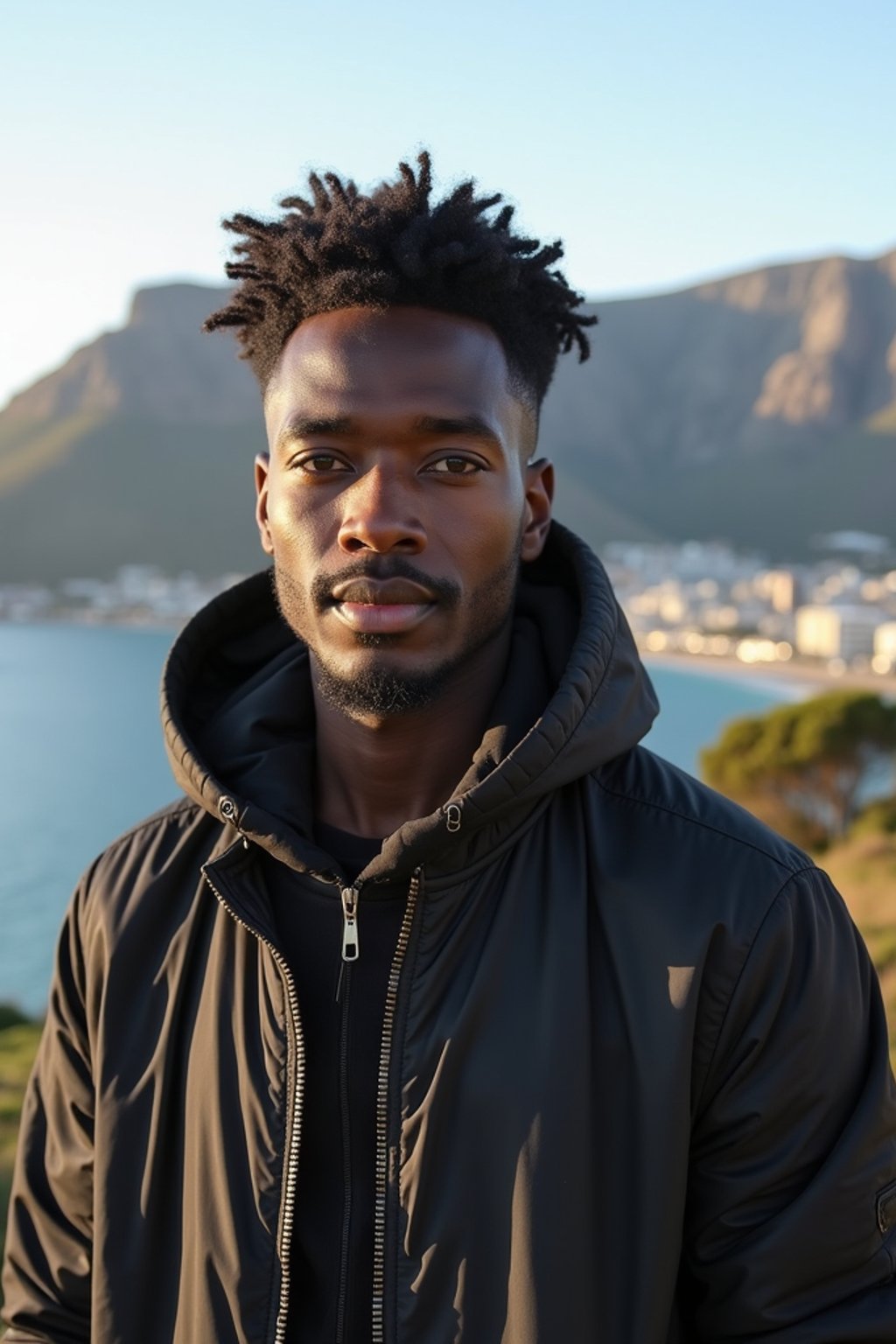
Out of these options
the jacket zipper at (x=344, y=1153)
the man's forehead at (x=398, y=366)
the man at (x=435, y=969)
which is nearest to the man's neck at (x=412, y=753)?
the man at (x=435, y=969)

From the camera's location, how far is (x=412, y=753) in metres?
1.77

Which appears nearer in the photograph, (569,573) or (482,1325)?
(482,1325)

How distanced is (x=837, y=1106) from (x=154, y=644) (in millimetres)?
86515

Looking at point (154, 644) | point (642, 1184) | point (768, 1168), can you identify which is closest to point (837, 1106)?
point (768, 1168)

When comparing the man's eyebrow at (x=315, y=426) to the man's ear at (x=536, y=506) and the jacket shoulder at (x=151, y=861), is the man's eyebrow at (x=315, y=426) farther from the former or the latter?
the jacket shoulder at (x=151, y=861)

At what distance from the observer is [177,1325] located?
155 centimetres

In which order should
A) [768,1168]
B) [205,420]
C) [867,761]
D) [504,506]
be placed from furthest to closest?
[205,420] → [867,761] → [504,506] → [768,1168]

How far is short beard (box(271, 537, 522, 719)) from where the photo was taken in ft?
5.40

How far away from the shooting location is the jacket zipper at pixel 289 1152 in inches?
58.1

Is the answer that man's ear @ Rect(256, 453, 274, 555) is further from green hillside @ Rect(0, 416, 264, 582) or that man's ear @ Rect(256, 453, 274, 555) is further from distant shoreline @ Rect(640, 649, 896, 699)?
green hillside @ Rect(0, 416, 264, 582)

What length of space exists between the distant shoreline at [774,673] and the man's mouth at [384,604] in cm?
4726

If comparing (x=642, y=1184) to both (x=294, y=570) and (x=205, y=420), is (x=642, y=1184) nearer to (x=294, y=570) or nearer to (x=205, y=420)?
(x=294, y=570)

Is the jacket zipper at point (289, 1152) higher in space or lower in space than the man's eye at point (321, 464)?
lower

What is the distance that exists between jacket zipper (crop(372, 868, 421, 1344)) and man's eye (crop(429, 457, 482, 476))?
0.53m
